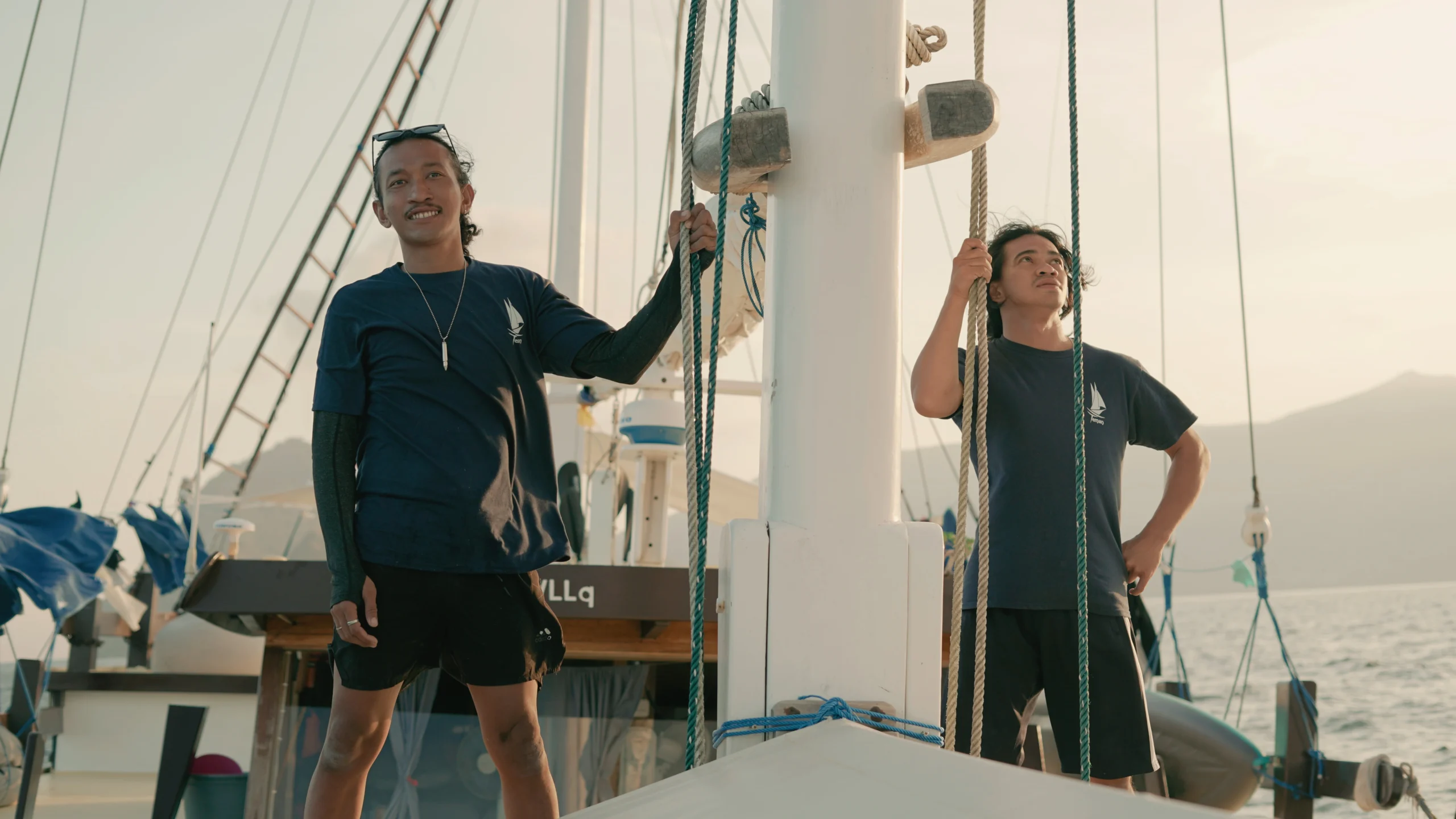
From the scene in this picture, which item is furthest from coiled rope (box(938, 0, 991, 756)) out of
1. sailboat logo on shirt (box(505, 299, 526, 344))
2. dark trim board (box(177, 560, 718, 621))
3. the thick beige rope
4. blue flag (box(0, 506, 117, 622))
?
blue flag (box(0, 506, 117, 622))

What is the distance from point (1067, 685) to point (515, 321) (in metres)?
1.22

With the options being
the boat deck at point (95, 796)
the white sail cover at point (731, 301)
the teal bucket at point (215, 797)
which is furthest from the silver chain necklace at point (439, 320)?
the boat deck at point (95, 796)

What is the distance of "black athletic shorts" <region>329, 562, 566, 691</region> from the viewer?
6.42 ft

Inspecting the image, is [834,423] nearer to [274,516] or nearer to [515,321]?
[515,321]

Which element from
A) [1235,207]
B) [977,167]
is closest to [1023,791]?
[977,167]

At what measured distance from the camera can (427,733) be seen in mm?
3936

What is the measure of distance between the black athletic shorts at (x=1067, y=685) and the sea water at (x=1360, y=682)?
0.89 feet

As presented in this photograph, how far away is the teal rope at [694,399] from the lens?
1424mm

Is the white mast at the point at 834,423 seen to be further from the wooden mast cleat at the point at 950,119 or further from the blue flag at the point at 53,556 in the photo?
the blue flag at the point at 53,556

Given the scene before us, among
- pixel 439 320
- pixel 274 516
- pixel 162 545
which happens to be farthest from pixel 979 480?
pixel 274 516

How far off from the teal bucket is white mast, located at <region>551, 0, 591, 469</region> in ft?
7.69

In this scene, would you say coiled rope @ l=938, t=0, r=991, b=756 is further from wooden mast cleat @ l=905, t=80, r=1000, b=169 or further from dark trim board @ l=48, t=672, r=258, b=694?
dark trim board @ l=48, t=672, r=258, b=694

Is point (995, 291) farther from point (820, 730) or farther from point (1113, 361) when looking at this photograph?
point (820, 730)

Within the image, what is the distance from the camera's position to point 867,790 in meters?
1.00
